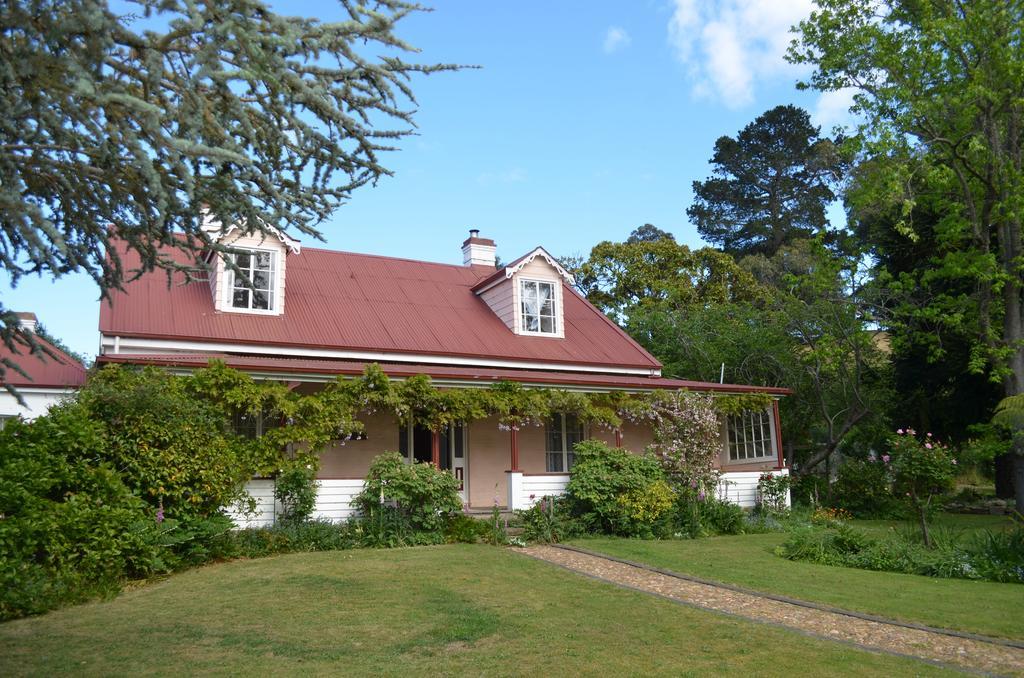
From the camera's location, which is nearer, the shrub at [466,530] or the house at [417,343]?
the shrub at [466,530]

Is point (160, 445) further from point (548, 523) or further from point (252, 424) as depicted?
point (548, 523)

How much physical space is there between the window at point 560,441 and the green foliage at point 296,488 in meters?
7.29

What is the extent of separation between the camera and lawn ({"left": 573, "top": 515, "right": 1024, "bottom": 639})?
860cm

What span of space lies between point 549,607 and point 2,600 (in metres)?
5.79

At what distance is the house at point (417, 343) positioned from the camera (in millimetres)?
15594

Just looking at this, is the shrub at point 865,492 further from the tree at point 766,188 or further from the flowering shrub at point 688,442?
the tree at point 766,188

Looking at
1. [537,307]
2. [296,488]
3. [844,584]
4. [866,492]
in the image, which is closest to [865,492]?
[866,492]

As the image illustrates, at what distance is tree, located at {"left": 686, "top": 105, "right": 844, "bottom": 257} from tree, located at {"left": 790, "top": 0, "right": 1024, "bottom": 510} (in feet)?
90.2

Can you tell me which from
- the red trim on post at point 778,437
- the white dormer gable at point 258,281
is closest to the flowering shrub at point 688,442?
the red trim on post at point 778,437

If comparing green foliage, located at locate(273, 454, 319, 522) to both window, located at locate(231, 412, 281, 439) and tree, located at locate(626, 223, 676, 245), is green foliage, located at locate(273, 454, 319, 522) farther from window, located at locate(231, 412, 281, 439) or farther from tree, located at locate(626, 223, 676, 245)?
tree, located at locate(626, 223, 676, 245)

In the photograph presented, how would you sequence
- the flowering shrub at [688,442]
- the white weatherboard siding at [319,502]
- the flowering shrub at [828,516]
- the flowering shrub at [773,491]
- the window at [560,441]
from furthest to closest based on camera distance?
the window at [560,441], the flowering shrub at [773,491], the flowering shrub at [828,516], the flowering shrub at [688,442], the white weatherboard siding at [319,502]

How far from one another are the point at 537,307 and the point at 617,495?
7.40 meters

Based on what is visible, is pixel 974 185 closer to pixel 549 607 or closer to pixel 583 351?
pixel 583 351

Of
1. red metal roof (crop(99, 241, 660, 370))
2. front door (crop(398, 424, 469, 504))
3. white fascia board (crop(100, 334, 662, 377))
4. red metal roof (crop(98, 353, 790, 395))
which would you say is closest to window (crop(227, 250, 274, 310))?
red metal roof (crop(99, 241, 660, 370))
